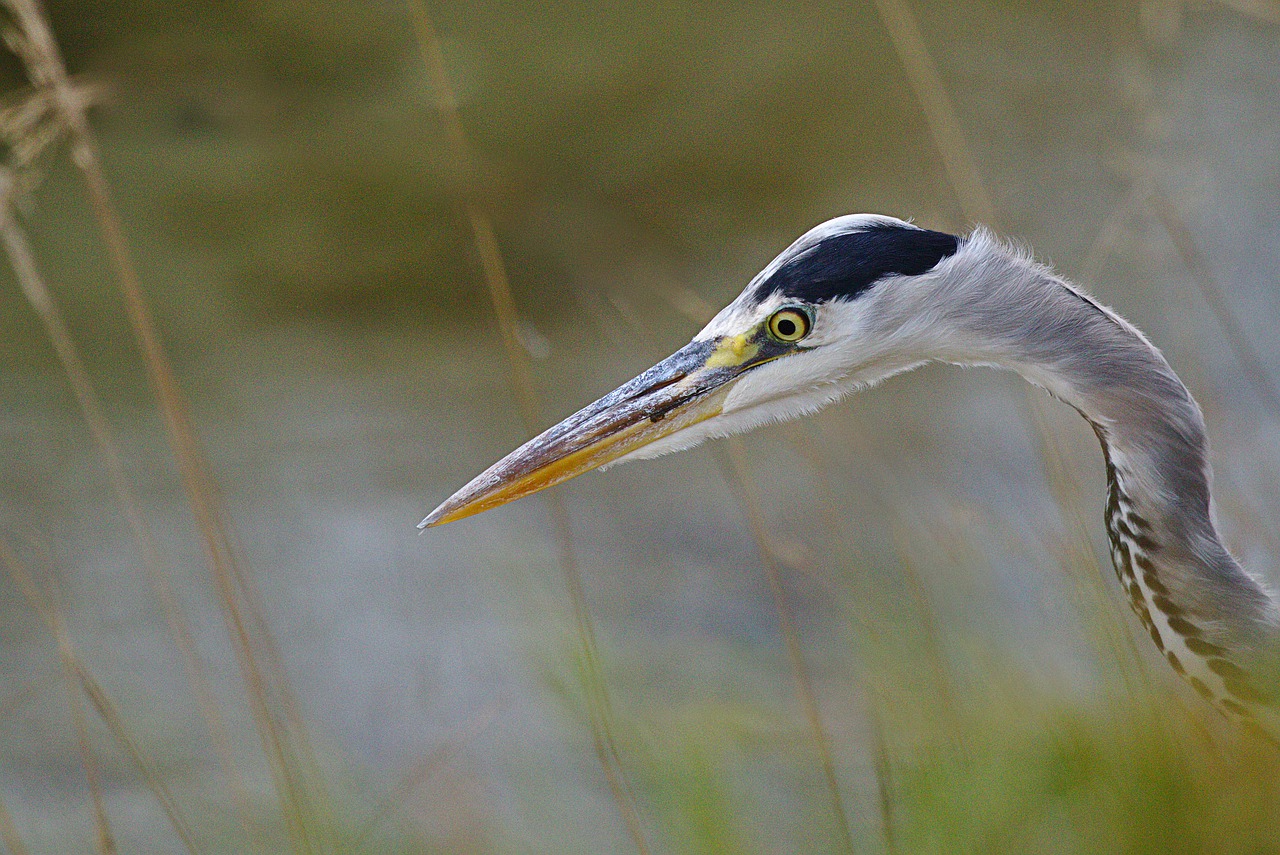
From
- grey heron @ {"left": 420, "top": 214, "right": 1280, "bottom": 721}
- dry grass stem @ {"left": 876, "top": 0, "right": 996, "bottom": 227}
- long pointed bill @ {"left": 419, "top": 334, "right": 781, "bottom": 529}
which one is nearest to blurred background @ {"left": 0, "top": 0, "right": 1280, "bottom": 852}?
dry grass stem @ {"left": 876, "top": 0, "right": 996, "bottom": 227}

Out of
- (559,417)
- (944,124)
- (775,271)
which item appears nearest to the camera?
(775,271)

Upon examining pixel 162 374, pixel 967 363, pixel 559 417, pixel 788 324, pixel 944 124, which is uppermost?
pixel 559 417

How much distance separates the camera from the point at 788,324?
1.38 m

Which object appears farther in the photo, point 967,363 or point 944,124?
point 944,124

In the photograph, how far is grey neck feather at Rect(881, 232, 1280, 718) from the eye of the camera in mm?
1220

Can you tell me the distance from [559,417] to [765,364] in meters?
2.77

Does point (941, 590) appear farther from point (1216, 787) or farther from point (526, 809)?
point (1216, 787)

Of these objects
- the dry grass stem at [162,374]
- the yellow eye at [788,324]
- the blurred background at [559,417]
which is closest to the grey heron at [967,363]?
the yellow eye at [788,324]

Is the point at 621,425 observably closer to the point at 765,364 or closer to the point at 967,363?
the point at 765,364

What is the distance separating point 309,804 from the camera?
151cm

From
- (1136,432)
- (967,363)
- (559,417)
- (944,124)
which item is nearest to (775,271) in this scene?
(967,363)

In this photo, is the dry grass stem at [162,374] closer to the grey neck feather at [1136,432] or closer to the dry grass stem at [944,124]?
the grey neck feather at [1136,432]

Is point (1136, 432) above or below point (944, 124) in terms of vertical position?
below

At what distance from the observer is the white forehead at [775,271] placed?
53.5 inches
